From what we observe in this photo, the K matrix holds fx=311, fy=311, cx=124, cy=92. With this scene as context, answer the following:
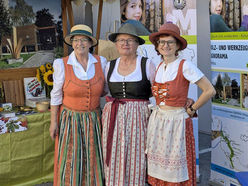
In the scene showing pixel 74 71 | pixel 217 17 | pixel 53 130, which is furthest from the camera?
pixel 217 17

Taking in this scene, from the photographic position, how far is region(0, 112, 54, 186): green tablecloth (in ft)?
10.9

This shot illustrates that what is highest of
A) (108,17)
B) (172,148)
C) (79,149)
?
(108,17)

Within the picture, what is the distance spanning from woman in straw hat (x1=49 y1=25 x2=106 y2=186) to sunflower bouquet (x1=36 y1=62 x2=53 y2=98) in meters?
1.18

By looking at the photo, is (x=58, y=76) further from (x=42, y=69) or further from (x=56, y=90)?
(x=42, y=69)

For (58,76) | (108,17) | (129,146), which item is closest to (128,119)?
(129,146)

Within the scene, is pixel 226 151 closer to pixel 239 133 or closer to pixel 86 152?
pixel 239 133

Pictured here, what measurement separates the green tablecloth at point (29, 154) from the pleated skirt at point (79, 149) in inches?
31.4

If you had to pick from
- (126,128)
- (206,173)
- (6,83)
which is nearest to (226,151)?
(206,173)

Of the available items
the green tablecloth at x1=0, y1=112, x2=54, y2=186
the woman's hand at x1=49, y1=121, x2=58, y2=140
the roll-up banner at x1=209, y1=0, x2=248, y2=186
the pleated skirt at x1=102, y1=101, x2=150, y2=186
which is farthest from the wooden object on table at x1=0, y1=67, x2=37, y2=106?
the roll-up banner at x1=209, y1=0, x2=248, y2=186

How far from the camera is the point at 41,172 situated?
11.8 ft

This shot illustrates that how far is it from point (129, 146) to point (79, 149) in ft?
1.67

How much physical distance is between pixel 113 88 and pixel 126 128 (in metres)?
0.35

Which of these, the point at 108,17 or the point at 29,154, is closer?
the point at 29,154

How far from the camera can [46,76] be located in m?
3.87
